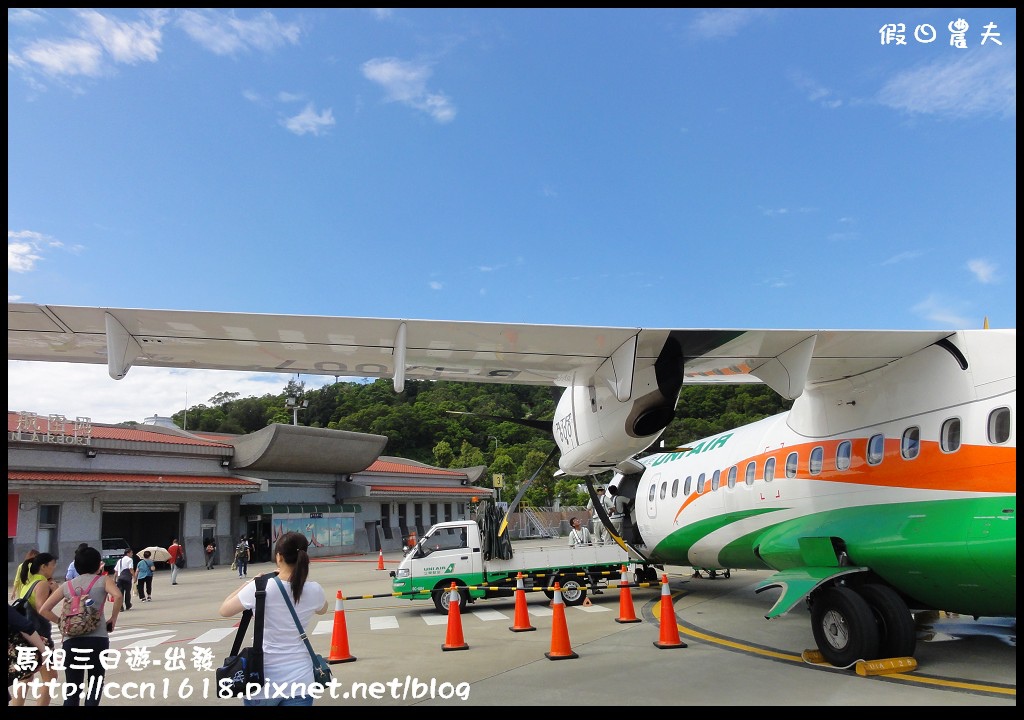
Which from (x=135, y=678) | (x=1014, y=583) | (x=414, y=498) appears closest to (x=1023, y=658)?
(x=1014, y=583)

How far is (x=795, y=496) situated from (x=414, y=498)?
3389cm

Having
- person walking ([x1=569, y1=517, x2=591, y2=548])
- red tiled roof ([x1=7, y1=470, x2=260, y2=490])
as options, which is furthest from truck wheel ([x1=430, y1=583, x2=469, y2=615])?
red tiled roof ([x1=7, y1=470, x2=260, y2=490])

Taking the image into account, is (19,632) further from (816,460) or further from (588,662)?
(816,460)

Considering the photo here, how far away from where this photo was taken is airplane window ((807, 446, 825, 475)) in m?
9.78

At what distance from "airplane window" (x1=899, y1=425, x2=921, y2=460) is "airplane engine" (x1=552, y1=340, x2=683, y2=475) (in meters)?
2.65

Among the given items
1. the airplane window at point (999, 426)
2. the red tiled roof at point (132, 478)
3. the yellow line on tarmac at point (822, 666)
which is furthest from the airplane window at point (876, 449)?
the red tiled roof at point (132, 478)

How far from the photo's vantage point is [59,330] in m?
7.71

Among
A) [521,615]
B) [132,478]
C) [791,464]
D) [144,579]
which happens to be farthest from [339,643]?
[132,478]

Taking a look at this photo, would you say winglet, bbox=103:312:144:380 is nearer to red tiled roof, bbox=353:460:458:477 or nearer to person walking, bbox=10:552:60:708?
person walking, bbox=10:552:60:708

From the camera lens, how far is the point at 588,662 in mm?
8969

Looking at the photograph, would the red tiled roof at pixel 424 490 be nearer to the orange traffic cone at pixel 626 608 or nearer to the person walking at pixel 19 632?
the orange traffic cone at pixel 626 608

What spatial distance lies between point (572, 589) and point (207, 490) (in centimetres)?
2087

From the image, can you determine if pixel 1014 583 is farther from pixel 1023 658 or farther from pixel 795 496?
pixel 795 496

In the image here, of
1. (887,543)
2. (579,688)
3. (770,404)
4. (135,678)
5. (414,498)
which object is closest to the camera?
(579,688)
